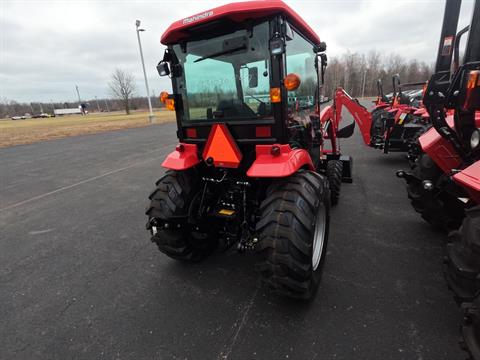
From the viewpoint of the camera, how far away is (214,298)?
2.48m

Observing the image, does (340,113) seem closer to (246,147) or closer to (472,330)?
(246,147)

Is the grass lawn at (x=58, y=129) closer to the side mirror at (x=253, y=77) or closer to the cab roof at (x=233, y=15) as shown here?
the cab roof at (x=233, y=15)

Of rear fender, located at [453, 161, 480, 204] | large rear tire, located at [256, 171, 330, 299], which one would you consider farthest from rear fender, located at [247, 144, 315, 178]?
rear fender, located at [453, 161, 480, 204]

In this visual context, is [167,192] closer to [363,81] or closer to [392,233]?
[392,233]

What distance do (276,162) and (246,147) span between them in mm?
390

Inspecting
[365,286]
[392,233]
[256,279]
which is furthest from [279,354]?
[392,233]

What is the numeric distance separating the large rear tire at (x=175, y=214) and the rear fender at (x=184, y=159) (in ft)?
0.46

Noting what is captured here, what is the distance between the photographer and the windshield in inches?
86.9

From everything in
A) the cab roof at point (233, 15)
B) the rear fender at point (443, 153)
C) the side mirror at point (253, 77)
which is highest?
the cab roof at point (233, 15)

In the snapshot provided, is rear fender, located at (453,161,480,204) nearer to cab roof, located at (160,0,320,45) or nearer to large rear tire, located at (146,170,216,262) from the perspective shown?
cab roof, located at (160,0,320,45)

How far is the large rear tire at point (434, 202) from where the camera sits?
3104 mm

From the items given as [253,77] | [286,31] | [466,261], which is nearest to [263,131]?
[253,77]

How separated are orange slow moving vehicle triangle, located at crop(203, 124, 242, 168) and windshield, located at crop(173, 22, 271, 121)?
157 mm

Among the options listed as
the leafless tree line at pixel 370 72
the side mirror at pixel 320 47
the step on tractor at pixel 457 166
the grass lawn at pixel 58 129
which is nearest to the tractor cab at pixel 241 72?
the side mirror at pixel 320 47
